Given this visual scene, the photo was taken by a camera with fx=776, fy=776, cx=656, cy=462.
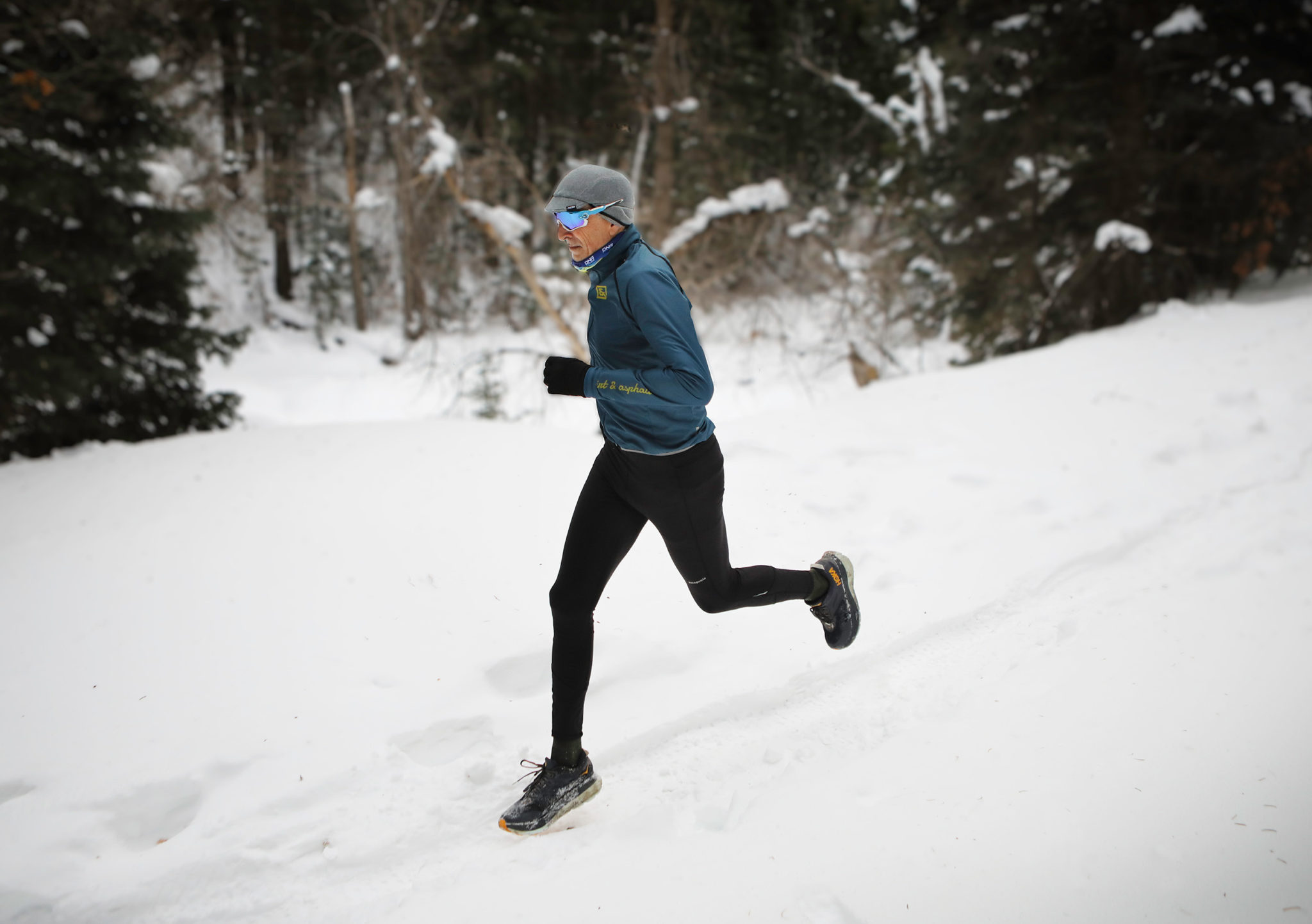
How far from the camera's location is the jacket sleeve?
2.15 metres

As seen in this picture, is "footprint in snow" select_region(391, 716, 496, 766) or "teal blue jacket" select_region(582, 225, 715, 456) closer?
"teal blue jacket" select_region(582, 225, 715, 456)

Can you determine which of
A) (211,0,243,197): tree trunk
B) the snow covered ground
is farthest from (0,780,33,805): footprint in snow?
(211,0,243,197): tree trunk

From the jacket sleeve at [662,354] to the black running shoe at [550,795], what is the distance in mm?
1230

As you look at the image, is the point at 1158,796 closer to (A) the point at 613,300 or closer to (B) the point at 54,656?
(A) the point at 613,300

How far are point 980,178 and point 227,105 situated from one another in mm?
17990

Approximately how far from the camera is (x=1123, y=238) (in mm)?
8484

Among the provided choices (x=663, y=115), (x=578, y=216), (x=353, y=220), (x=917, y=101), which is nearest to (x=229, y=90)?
(x=353, y=220)

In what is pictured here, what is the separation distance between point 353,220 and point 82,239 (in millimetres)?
12173

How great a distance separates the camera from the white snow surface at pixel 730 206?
10898 millimetres

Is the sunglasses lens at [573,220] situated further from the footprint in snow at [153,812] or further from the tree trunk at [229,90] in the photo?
the tree trunk at [229,90]

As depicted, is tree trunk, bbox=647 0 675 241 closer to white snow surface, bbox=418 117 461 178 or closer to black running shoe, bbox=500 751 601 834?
white snow surface, bbox=418 117 461 178

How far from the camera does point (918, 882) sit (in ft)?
6.98

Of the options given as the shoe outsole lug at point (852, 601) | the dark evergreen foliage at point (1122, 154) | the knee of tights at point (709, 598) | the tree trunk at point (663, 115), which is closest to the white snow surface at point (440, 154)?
the tree trunk at point (663, 115)

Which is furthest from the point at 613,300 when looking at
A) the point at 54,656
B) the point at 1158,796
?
the point at 54,656
